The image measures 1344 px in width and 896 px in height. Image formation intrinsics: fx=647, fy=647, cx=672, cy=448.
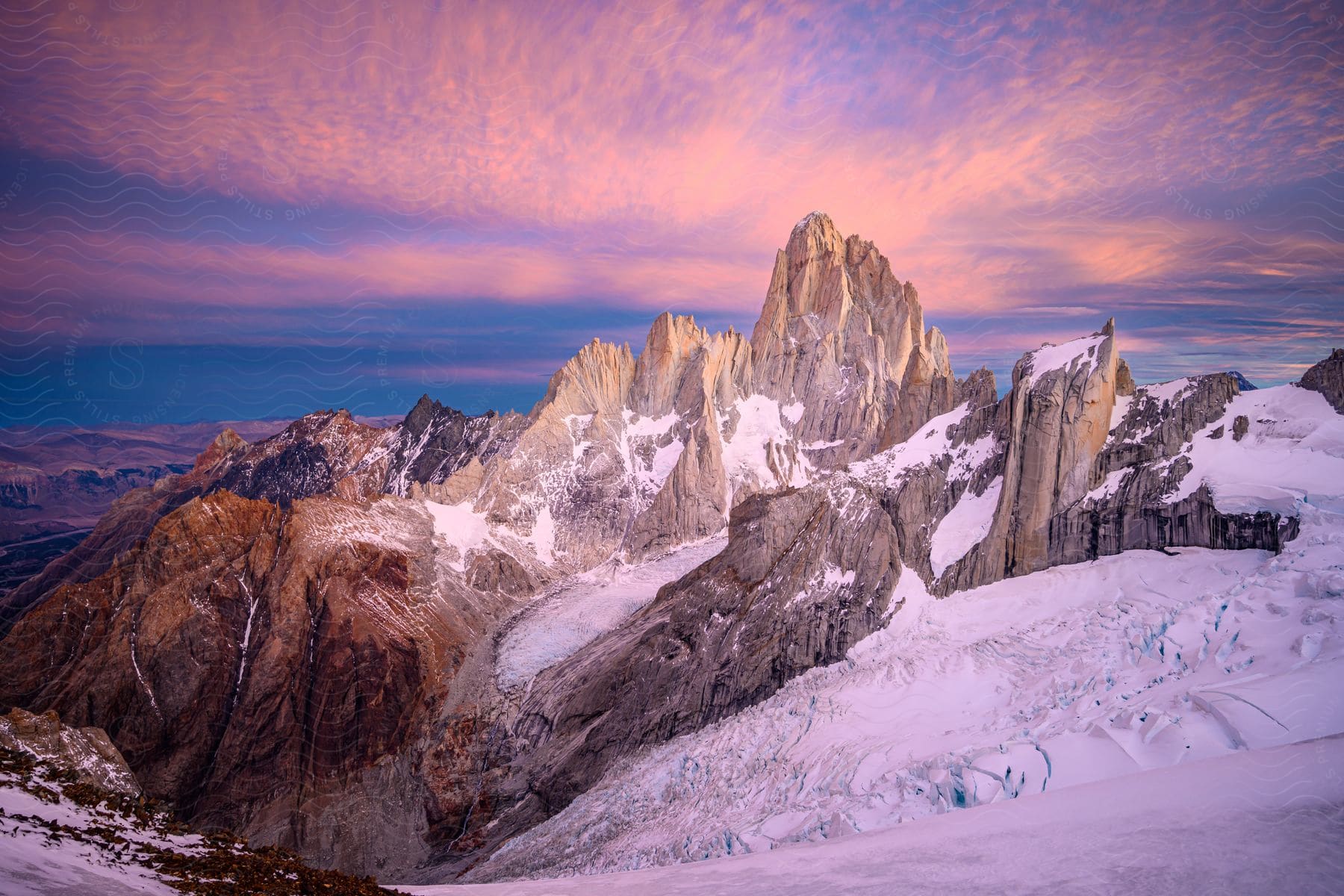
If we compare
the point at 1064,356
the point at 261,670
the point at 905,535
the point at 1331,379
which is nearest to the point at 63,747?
the point at 905,535

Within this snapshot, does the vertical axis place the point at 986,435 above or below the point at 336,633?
above

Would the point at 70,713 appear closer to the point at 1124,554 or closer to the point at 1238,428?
the point at 1124,554

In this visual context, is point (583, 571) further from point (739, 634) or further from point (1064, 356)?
point (1064, 356)

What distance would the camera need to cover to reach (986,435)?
54.5m

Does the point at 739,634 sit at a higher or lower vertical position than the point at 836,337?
lower

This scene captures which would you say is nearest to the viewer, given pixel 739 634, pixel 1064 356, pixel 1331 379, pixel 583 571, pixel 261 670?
pixel 1331 379

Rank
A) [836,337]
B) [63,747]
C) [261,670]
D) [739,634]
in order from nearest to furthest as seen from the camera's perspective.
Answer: [63,747] < [739,634] < [261,670] < [836,337]

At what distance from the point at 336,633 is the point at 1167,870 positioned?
85.2m

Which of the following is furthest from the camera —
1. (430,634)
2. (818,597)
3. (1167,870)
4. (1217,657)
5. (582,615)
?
(582,615)

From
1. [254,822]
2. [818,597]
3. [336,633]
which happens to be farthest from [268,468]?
[818,597]

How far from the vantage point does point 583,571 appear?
4528 inches

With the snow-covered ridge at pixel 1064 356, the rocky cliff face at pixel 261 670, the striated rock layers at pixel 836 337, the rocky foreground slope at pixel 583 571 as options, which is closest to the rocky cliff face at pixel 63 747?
the rocky foreground slope at pixel 583 571

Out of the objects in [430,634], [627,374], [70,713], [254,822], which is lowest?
[254,822]

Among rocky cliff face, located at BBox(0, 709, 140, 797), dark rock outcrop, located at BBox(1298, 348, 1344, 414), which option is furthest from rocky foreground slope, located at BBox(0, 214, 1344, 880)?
rocky cliff face, located at BBox(0, 709, 140, 797)
